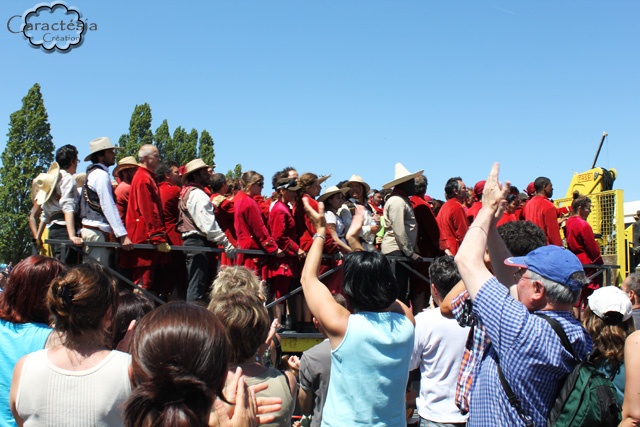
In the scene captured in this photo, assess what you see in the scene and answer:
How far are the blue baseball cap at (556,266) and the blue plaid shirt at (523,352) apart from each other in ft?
0.45

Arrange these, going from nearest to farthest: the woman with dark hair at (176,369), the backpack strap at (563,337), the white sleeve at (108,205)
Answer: the woman with dark hair at (176,369), the backpack strap at (563,337), the white sleeve at (108,205)

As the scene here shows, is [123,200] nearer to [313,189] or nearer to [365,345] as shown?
[313,189]

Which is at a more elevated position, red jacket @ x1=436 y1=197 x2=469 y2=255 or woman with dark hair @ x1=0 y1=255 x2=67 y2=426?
woman with dark hair @ x1=0 y1=255 x2=67 y2=426

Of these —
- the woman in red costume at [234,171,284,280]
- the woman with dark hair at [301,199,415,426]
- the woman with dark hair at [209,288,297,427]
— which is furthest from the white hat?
the woman in red costume at [234,171,284,280]

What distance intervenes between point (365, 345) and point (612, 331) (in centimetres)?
181

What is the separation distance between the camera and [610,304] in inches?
133

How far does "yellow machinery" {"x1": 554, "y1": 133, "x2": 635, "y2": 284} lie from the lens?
10.3 m

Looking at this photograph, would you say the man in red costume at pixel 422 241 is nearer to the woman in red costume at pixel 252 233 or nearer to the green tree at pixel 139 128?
the woman in red costume at pixel 252 233

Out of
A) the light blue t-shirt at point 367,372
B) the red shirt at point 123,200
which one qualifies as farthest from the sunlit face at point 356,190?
the light blue t-shirt at point 367,372

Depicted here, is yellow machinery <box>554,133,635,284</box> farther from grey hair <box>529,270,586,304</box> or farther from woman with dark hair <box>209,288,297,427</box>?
woman with dark hair <box>209,288,297,427</box>

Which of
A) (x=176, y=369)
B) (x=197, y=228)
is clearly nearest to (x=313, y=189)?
(x=197, y=228)

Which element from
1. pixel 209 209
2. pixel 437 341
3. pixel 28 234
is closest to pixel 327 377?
pixel 437 341

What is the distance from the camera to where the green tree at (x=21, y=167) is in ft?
92.0

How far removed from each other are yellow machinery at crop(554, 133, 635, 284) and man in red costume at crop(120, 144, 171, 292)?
8018mm
